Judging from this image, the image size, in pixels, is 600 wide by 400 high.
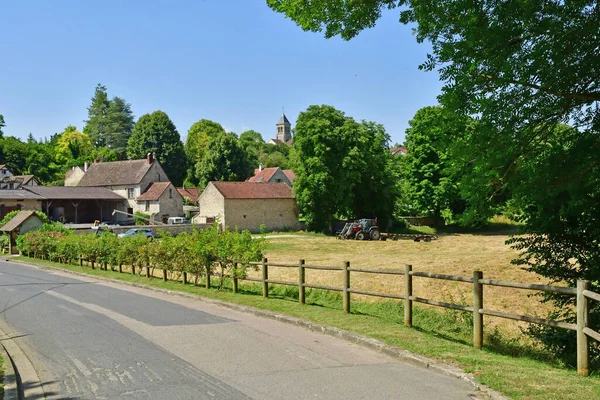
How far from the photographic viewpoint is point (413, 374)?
7.12 metres

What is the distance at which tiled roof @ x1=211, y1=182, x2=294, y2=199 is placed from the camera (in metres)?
53.0

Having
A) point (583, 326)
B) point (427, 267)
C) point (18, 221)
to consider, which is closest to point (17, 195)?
point (18, 221)

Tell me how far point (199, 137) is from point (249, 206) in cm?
4485

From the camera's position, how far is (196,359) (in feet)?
25.6

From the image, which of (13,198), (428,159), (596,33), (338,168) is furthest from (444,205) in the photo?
(596,33)

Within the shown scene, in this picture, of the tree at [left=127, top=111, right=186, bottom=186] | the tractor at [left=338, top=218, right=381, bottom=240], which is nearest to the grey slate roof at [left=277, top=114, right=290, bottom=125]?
the tree at [left=127, top=111, right=186, bottom=186]

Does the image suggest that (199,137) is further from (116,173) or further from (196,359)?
(196,359)

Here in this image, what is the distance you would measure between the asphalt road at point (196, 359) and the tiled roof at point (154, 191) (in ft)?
171

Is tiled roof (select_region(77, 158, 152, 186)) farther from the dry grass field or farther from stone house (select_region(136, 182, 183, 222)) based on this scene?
the dry grass field

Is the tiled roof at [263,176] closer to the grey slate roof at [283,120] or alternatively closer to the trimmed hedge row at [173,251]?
the trimmed hedge row at [173,251]

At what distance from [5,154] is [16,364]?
98.4m

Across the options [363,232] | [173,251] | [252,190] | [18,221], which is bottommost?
[363,232]

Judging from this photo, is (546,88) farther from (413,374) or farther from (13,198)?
(13,198)

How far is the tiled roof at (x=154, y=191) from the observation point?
211 ft
